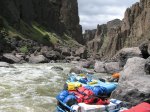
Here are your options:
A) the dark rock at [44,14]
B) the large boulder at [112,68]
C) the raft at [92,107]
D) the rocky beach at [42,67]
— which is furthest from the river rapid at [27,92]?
the dark rock at [44,14]

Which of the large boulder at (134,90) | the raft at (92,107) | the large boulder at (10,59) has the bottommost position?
the raft at (92,107)

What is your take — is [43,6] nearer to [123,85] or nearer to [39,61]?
[39,61]

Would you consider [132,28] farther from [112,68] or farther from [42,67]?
[112,68]

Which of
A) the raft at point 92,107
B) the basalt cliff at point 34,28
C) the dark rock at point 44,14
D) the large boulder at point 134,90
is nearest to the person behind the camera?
the raft at point 92,107

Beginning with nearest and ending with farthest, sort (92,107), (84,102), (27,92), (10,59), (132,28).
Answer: (92,107) → (84,102) → (27,92) → (10,59) → (132,28)

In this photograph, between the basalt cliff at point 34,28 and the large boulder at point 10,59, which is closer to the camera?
the large boulder at point 10,59

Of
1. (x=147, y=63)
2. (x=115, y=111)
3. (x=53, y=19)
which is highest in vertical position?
(x=53, y=19)

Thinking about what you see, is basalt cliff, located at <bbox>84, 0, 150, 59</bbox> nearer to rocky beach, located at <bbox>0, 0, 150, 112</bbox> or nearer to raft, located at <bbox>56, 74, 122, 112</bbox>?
rocky beach, located at <bbox>0, 0, 150, 112</bbox>

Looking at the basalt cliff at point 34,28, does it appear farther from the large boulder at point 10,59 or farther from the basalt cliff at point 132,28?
the basalt cliff at point 132,28

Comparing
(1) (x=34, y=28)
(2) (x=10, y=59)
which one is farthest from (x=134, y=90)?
(1) (x=34, y=28)

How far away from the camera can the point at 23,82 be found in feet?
96.9

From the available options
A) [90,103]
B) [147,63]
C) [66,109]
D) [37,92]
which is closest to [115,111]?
[90,103]

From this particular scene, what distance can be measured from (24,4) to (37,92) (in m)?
75.8

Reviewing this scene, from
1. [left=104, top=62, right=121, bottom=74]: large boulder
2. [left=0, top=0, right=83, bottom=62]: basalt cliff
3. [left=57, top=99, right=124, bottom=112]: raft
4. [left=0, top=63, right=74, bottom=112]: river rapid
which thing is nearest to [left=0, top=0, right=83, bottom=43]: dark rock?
[left=0, top=0, right=83, bottom=62]: basalt cliff
